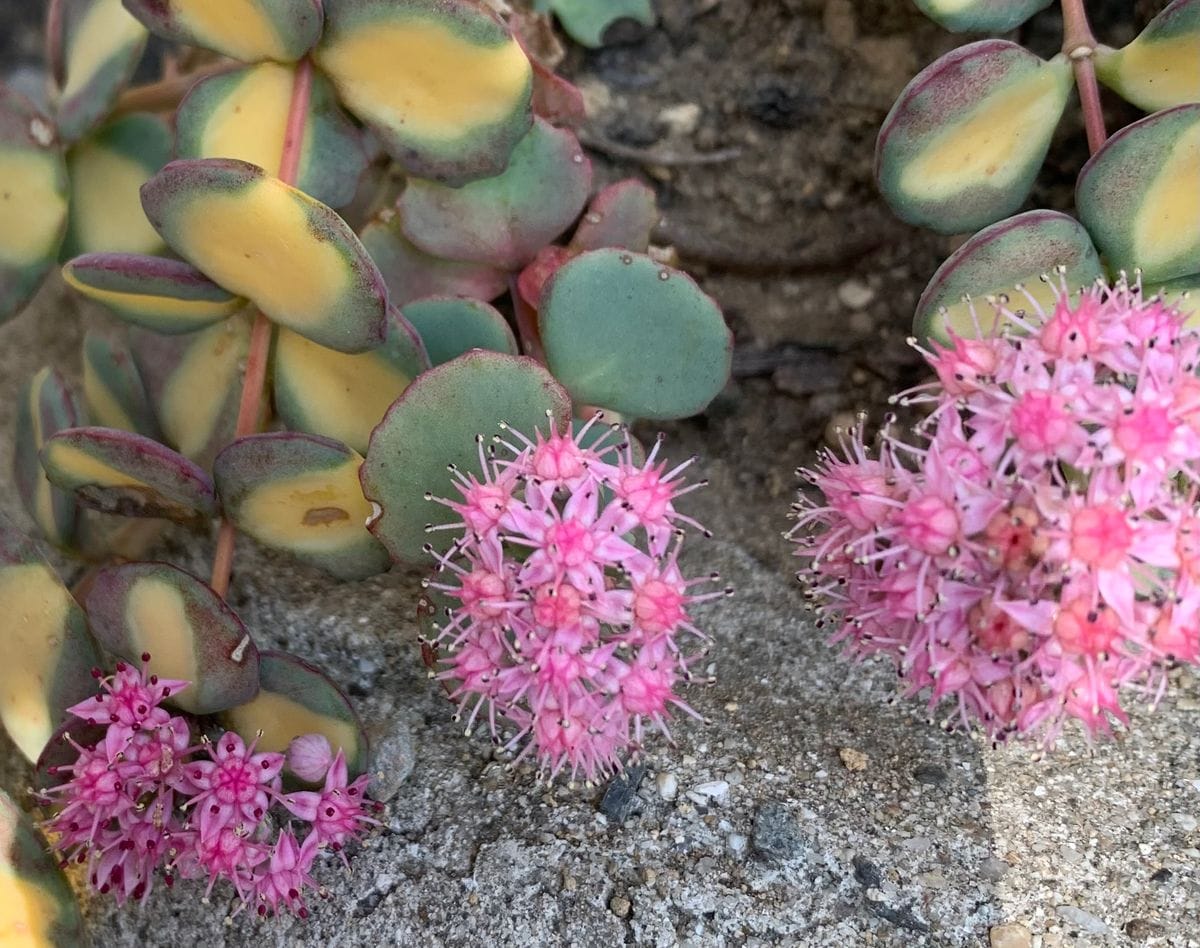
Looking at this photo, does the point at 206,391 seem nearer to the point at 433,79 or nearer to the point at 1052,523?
the point at 433,79

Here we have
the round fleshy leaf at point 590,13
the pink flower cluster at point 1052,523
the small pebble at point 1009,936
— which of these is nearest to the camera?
the pink flower cluster at point 1052,523

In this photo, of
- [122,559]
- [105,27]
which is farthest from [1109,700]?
[105,27]

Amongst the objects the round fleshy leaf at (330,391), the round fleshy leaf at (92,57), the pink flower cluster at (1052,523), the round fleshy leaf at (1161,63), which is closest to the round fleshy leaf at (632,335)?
the round fleshy leaf at (330,391)

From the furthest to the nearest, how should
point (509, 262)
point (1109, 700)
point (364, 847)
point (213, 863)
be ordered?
point (509, 262)
point (364, 847)
point (213, 863)
point (1109, 700)

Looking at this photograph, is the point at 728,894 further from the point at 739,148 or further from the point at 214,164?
the point at 739,148

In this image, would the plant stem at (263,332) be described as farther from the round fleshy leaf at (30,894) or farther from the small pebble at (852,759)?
the small pebble at (852,759)

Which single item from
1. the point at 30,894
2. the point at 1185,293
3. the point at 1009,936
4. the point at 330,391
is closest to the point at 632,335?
the point at 330,391

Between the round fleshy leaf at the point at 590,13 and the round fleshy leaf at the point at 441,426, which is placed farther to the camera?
the round fleshy leaf at the point at 590,13

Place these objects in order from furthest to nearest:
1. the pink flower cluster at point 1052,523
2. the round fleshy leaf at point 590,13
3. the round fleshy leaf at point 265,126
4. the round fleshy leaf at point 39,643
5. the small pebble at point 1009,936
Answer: the round fleshy leaf at point 590,13, the round fleshy leaf at point 265,126, the round fleshy leaf at point 39,643, the small pebble at point 1009,936, the pink flower cluster at point 1052,523
